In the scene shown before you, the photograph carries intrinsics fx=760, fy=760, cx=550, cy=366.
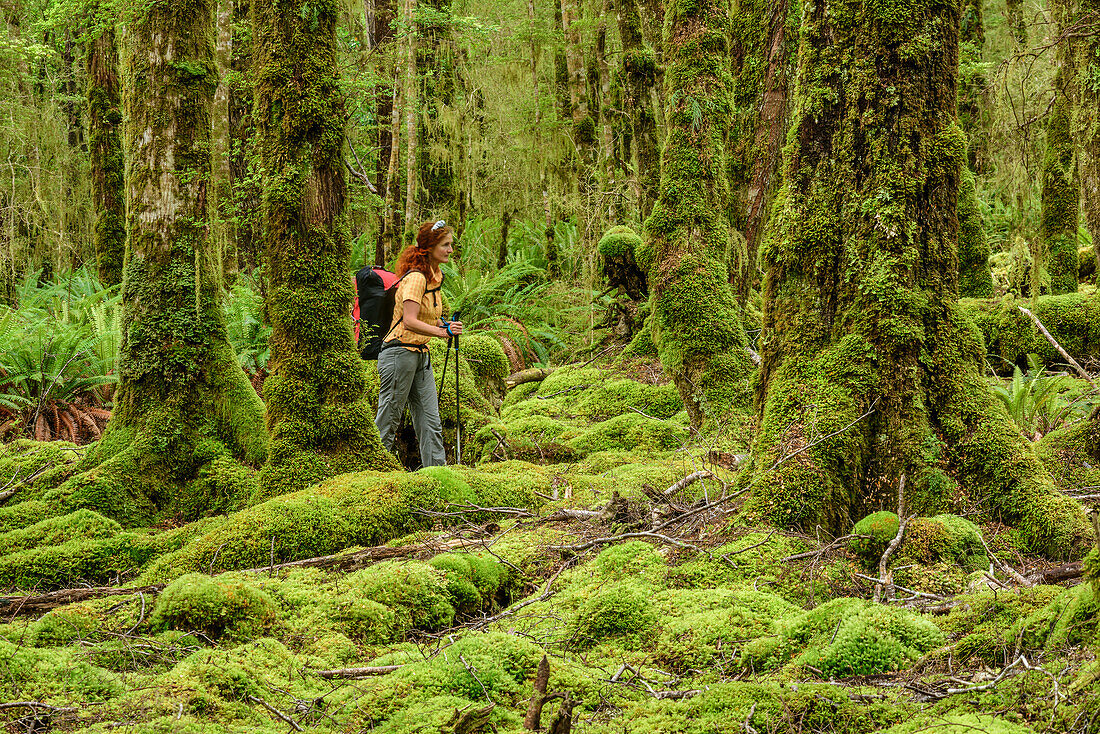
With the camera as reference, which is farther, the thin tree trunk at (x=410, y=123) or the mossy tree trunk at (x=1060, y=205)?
the mossy tree trunk at (x=1060, y=205)

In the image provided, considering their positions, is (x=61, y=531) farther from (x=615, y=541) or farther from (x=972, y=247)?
(x=972, y=247)

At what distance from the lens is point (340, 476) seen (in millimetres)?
5801

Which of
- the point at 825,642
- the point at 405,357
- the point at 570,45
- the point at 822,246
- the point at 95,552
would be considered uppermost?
the point at 570,45

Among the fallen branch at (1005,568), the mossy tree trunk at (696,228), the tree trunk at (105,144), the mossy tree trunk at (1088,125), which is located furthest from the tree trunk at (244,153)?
the mossy tree trunk at (1088,125)

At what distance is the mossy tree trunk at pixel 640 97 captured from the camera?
38.0ft

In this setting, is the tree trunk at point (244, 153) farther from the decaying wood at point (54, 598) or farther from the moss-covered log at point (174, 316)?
the decaying wood at point (54, 598)

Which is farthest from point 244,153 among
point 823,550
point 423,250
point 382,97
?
point 382,97

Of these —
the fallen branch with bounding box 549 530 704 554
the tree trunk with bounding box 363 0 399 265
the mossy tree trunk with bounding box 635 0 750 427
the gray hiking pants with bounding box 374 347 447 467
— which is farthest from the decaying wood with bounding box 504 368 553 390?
the fallen branch with bounding box 549 530 704 554

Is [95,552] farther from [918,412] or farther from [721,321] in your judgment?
[721,321]

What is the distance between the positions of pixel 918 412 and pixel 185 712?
3710 millimetres

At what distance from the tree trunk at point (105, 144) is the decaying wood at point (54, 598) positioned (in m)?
8.93

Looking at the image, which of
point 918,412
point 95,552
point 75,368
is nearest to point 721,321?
point 918,412

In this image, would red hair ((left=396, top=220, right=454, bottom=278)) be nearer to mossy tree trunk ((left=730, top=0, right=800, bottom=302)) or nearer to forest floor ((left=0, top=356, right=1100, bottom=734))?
forest floor ((left=0, top=356, right=1100, bottom=734))

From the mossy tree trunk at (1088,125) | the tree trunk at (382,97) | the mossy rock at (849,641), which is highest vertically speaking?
the tree trunk at (382,97)
